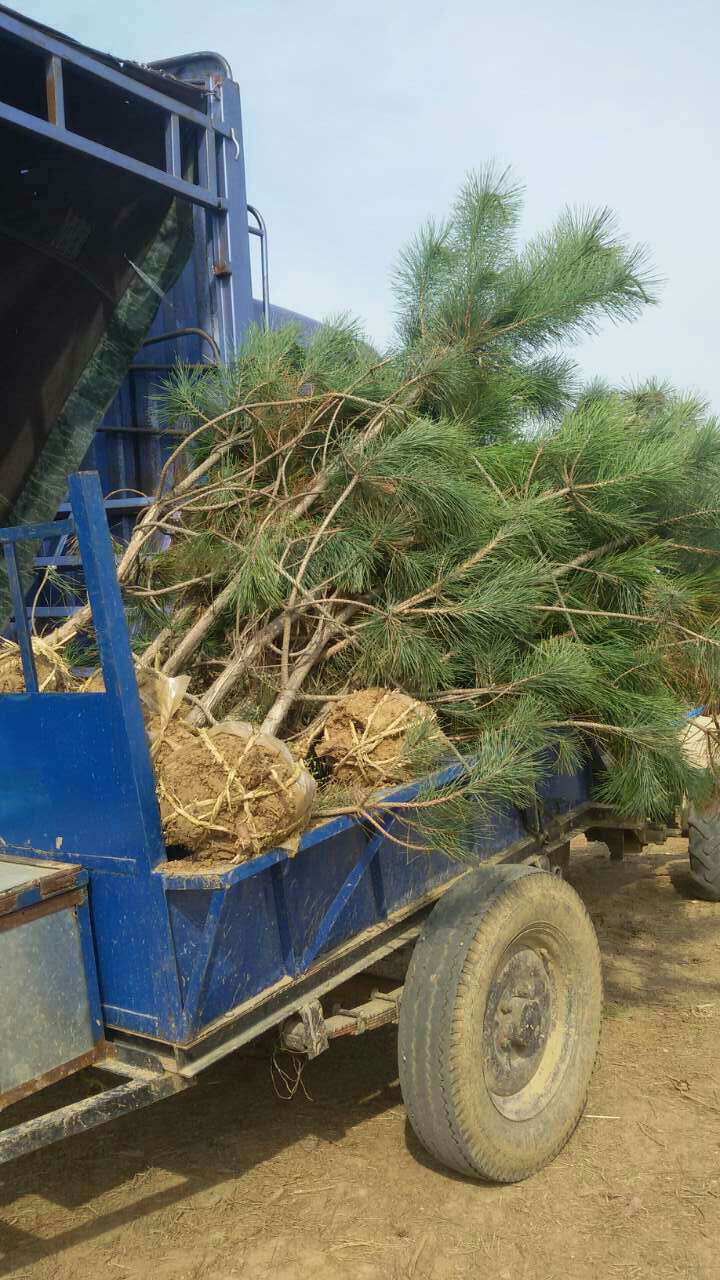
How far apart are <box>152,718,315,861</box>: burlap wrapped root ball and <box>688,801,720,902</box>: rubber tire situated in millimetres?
3188

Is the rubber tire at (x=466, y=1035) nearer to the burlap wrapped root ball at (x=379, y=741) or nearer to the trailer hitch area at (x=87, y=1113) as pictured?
the burlap wrapped root ball at (x=379, y=741)

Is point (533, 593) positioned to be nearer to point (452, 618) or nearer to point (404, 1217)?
point (452, 618)

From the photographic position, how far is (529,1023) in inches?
99.1

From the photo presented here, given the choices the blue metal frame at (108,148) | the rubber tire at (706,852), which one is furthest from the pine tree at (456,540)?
the rubber tire at (706,852)

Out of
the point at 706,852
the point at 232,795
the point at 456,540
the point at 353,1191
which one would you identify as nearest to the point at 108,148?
the point at 456,540

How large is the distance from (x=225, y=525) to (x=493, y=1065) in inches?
61.9

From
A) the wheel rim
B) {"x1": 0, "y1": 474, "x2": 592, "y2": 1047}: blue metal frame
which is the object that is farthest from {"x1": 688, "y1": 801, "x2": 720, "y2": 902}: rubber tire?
{"x1": 0, "y1": 474, "x2": 592, "y2": 1047}: blue metal frame

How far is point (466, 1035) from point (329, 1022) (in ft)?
1.05

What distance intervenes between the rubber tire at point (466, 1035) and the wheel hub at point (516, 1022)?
8cm

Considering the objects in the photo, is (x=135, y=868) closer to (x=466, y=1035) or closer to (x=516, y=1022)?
(x=466, y=1035)

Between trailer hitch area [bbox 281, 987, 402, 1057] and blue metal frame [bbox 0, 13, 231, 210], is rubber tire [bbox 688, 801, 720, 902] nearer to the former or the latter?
trailer hitch area [bbox 281, 987, 402, 1057]

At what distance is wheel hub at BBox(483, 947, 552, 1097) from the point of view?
241 cm

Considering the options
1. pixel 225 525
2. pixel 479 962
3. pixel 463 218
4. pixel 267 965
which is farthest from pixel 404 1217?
pixel 463 218

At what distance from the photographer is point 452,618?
2604 millimetres
